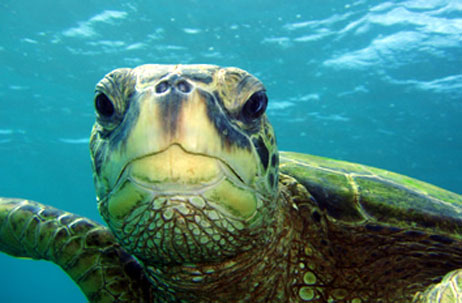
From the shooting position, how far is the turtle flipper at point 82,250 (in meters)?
2.22

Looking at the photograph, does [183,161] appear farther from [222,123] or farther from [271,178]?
[271,178]

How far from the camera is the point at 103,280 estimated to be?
2219 millimetres

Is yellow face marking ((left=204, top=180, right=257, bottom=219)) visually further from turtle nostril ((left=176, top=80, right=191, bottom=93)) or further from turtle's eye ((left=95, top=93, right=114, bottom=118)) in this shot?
turtle's eye ((left=95, top=93, right=114, bottom=118))

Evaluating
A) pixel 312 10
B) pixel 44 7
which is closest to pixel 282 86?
pixel 312 10

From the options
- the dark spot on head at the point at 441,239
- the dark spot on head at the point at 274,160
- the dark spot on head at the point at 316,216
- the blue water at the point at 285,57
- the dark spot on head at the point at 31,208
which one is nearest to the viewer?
the dark spot on head at the point at 274,160

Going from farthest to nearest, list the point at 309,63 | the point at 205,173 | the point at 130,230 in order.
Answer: the point at 309,63, the point at 130,230, the point at 205,173

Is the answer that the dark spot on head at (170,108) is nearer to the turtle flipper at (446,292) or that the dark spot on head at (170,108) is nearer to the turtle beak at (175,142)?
the turtle beak at (175,142)

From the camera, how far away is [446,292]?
1611mm

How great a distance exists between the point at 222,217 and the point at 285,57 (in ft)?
38.7

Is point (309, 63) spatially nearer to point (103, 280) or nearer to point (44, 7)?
point (44, 7)

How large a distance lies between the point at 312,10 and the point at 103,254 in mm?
9829

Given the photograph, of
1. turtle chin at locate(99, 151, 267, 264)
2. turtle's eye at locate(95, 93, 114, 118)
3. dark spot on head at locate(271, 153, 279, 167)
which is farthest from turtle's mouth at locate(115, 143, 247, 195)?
dark spot on head at locate(271, 153, 279, 167)

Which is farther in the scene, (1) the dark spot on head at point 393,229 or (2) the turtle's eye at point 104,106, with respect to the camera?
(1) the dark spot on head at point 393,229

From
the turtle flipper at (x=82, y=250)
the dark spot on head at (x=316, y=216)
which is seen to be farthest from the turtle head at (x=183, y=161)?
the turtle flipper at (x=82, y=250)
